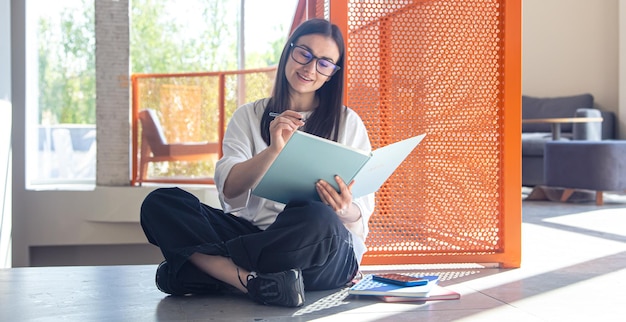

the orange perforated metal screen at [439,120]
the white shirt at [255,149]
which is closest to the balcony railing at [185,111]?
the orange perforated metal screen at [439,120]

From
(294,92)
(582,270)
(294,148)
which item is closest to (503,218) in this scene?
(582,270)

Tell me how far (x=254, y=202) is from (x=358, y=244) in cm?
39

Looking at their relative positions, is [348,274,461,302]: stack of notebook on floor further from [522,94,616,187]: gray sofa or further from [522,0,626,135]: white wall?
[522,0,626,135]: white wall

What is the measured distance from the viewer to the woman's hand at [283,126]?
2186mm

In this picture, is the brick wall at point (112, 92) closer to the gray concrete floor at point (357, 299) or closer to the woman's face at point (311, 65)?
the gray concrete floor at point (357, 299)

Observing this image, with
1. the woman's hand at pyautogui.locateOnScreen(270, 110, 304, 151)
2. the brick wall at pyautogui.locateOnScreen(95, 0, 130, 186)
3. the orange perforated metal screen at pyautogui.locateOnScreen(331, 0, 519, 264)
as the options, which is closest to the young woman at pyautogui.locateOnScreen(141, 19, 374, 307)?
the woman's hand at pyautogui.locateOnScreen(270, 110, 304, 151)

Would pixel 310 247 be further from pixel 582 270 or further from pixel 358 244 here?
pixel 582 270

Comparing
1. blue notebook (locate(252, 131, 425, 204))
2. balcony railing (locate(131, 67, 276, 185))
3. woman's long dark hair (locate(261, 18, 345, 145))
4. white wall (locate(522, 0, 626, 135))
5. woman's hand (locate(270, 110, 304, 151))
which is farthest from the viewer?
white wall (locate(522, 0, 626, 135))

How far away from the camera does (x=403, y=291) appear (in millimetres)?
2453

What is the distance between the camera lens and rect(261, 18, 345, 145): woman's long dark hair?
255 centimetres

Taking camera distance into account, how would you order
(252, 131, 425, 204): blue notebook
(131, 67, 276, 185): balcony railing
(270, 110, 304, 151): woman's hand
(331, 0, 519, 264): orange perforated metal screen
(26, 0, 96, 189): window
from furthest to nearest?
1. (26, 0, 96, 189): window
2. (131, 67, 276, 185): balcony railing
3. (331, 0, 519, 264): orange perforated metal screen
4. (270, 110, 304, 151): woman's hand
5. (252, 131, 425, 204): blue notebook

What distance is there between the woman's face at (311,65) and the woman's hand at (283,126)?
298 mm

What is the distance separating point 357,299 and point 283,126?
684 mm

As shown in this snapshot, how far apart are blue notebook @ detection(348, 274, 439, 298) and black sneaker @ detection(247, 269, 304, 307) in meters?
0.24
